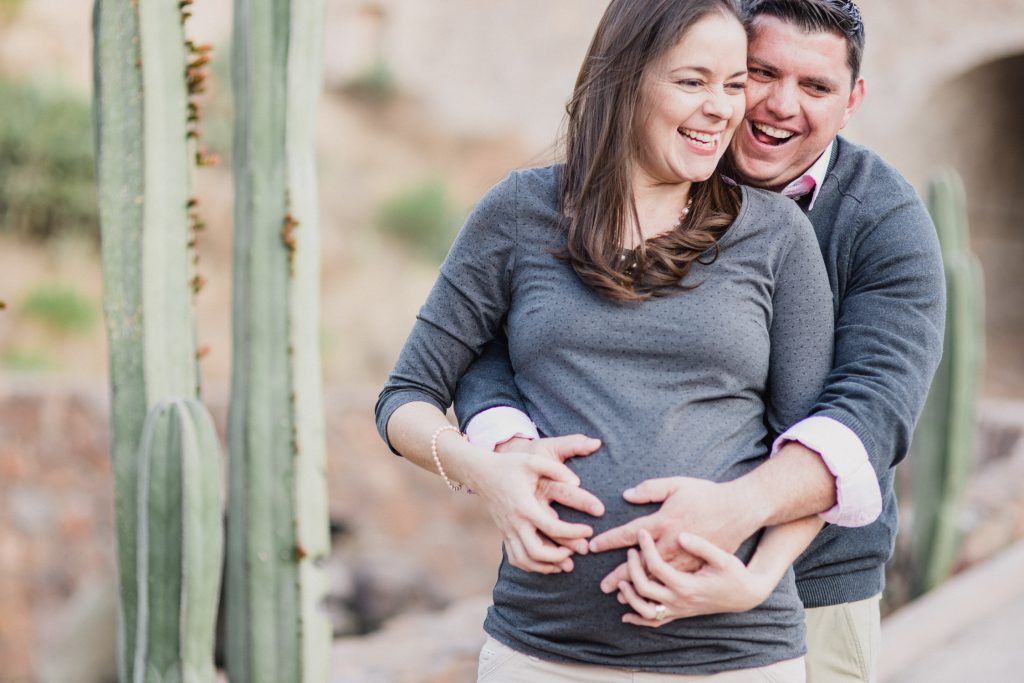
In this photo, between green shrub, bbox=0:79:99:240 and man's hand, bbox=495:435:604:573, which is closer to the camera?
man's hand, bbox=495:435:604:573

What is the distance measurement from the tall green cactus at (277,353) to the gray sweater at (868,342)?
1234 mm

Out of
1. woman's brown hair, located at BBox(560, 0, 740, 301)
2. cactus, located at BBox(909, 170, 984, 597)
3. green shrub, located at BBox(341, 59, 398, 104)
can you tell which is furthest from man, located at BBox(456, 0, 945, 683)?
green shrub, located at BBox(341, 59, 398, 104)

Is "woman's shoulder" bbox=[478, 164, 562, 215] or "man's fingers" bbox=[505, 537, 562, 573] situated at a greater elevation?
"woman's shoulder" bbox=[478, 164, 562, 215]

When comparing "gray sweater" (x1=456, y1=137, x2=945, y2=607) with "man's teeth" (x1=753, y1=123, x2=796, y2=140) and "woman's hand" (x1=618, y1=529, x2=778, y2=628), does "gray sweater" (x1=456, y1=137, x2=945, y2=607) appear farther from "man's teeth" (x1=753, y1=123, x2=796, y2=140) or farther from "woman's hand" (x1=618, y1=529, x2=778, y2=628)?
"woman's hand" (x1=618, y1=529, x2=778, y2=628)

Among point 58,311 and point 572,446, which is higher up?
point 572,446

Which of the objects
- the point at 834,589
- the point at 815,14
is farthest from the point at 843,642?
the point at 815,14

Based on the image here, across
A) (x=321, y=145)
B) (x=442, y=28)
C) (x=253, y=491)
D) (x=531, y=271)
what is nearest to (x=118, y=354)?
(x=253, y=491)

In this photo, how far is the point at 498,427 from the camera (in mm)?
1634

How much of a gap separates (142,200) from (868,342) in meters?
1.89

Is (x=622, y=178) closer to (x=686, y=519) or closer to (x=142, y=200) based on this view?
(x=686, y=519)

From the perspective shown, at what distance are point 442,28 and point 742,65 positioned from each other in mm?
15114

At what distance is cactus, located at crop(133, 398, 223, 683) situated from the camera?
106 inches

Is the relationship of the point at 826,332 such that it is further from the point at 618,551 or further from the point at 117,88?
the point at 117,88

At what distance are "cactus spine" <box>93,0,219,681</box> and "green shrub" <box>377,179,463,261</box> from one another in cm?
1061
